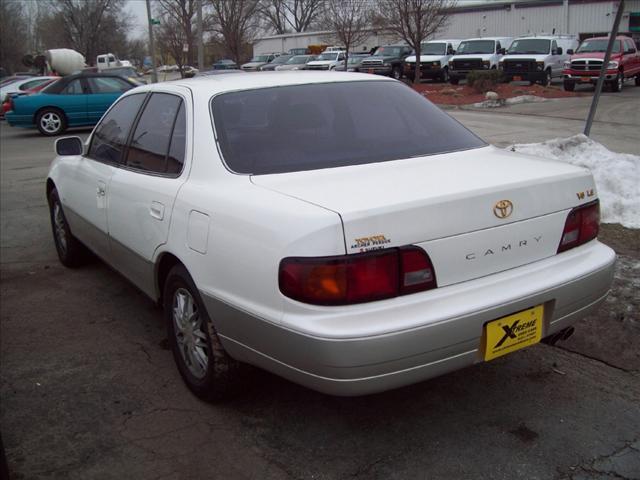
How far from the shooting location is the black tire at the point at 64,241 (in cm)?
544

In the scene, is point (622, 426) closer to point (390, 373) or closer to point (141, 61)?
point (390, 373)

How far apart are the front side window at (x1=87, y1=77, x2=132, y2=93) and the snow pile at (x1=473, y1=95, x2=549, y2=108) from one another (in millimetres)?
10233

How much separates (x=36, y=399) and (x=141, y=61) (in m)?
81.8

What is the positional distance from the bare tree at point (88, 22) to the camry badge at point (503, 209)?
184 feet

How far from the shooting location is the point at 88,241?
4766 mm

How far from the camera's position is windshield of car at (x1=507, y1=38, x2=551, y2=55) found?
24.8 m

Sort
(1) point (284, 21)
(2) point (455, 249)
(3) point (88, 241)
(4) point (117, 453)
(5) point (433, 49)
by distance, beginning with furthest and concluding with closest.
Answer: (1) point (284, 21)
(5) point (433, 49)
(3) point (88, 241)
(4) point (117, 453)
(2) point (455, 249)

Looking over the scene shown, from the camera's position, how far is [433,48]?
29750 mm

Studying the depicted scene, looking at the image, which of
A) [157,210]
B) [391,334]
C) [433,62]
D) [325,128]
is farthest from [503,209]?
[433,62]

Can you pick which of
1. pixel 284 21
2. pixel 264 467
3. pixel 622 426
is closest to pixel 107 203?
pixel 264 467

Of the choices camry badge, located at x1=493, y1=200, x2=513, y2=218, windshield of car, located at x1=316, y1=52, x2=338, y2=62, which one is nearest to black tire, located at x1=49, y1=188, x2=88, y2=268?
camry badge, located at x1=493, y1=200, x2=513, y2=218

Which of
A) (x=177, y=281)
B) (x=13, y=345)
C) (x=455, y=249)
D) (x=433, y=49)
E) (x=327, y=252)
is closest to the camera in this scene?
(x=327, y=252)

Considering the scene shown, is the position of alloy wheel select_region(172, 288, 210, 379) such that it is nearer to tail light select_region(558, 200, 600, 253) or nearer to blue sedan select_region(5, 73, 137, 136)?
tail light select_region(558, 200, 600, 253)

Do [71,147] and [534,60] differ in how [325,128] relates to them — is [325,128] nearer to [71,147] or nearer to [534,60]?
[71,147]
